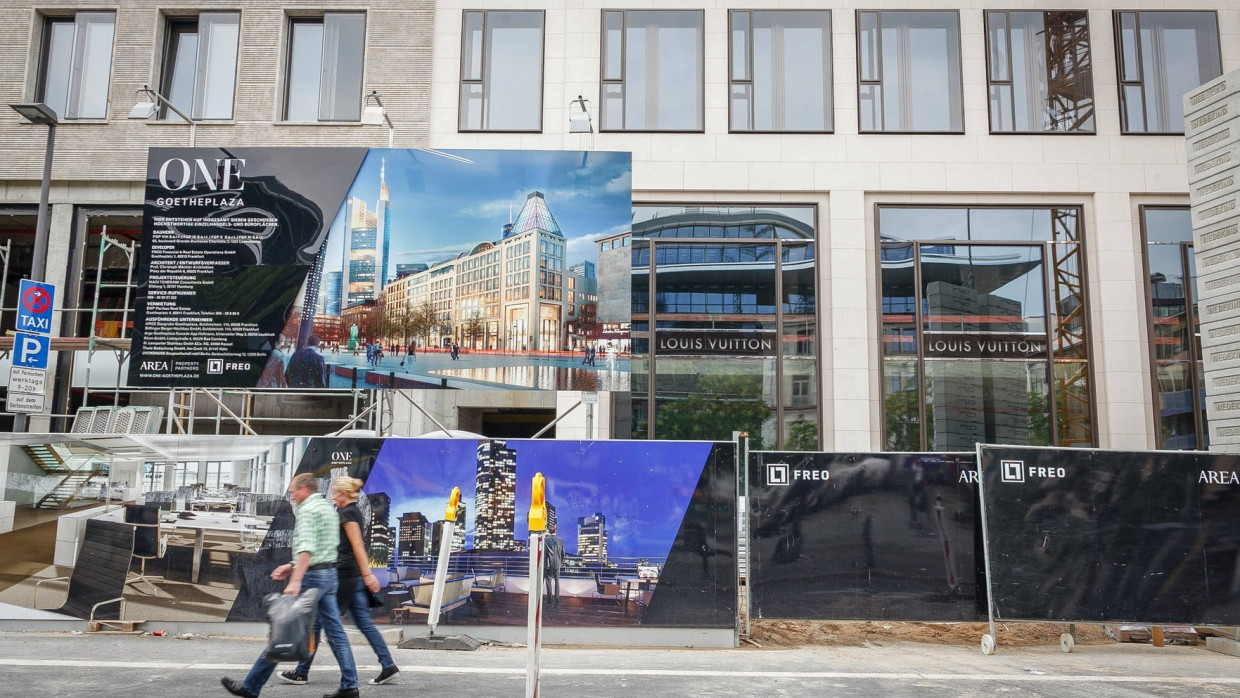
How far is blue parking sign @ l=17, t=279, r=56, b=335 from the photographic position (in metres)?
14.1

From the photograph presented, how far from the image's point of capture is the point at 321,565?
7266 mm

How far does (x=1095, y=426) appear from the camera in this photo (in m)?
16.8

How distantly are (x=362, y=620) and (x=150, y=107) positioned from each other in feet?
40.4

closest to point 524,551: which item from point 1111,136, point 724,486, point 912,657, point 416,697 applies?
point 724,486

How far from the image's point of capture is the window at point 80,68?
18.2 meters

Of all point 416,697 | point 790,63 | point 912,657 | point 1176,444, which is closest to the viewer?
point 416,697

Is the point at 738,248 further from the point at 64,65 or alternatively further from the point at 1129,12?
the point at 64,65

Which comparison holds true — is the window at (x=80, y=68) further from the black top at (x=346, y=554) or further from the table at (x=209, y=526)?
the black top at (x=346, y=554)

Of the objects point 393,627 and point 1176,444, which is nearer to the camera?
point 393,627

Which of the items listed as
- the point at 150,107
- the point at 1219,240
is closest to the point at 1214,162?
the point at 1219,240

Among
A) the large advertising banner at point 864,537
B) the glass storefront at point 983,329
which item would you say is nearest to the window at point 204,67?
the glass storefront at point 983,329

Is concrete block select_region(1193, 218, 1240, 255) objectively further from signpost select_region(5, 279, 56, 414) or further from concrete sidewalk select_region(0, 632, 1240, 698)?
signpost select_region(5, 279, 56, 414)

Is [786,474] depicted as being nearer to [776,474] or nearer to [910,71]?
[776,474]

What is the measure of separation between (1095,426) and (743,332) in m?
6.85
